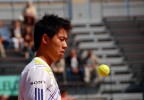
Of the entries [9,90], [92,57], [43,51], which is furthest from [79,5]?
[43,51]

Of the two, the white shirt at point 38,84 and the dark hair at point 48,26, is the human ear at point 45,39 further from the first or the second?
the white shirt at point 38,84

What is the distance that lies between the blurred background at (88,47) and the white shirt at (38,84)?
10766mm

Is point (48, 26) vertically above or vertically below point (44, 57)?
above

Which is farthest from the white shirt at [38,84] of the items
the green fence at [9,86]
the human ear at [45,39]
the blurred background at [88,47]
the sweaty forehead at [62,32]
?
the green fence at [9,86]

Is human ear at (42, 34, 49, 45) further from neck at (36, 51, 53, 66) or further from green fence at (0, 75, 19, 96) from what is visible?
green fence at (0, 75, 19, 96)

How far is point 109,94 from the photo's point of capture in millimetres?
16312

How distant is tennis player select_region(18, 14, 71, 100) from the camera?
363 centimetres

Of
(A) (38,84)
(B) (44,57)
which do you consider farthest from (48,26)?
(A) (38,84)

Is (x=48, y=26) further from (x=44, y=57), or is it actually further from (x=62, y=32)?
(x=44, y=57)

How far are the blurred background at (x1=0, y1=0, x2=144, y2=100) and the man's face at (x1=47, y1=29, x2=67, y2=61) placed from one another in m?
10.7

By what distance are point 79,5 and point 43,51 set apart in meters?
17.8

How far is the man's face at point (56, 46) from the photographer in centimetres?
380

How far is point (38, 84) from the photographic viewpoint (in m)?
3.61

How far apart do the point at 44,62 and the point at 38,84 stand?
252 mm
